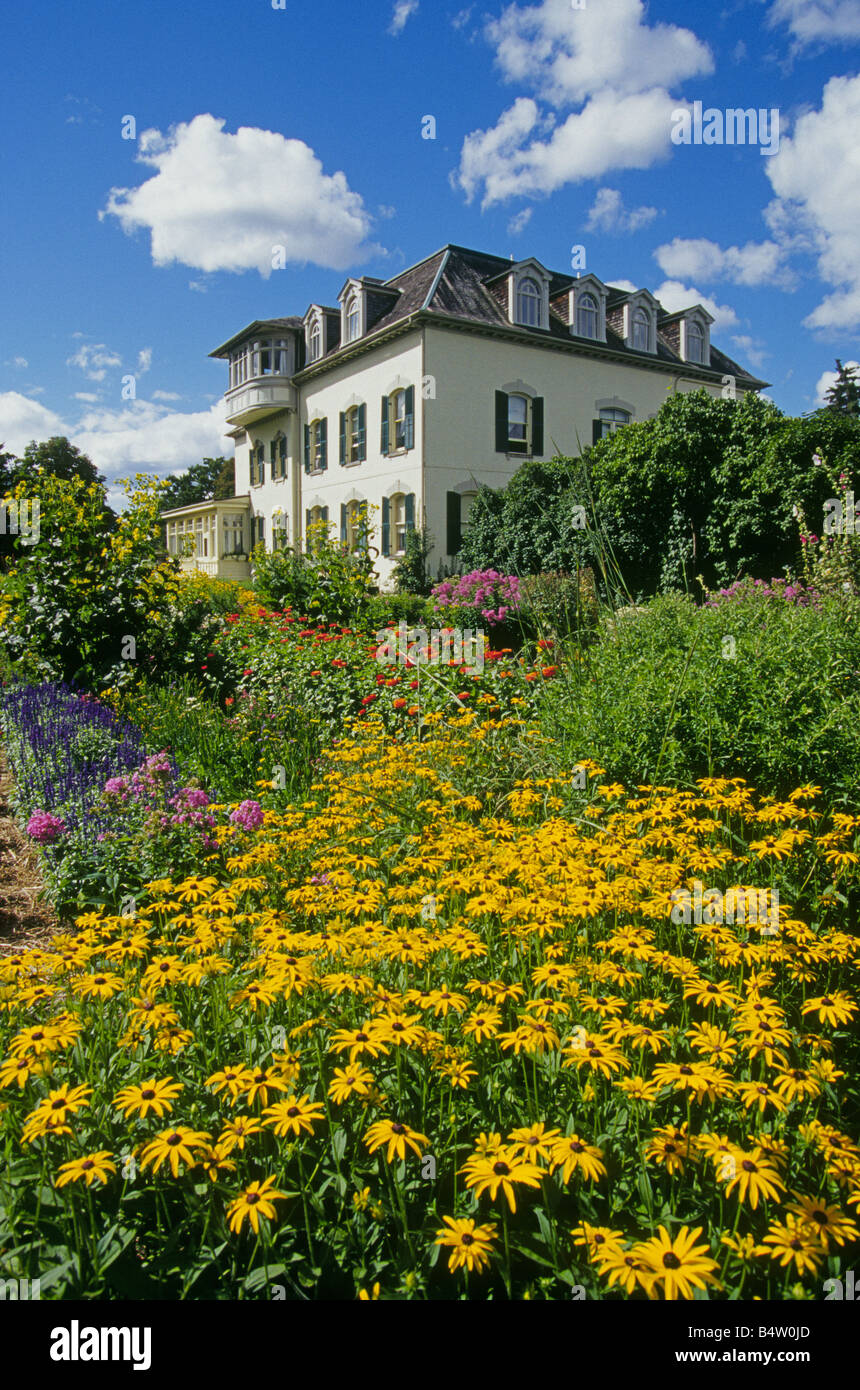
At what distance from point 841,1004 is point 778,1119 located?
37 cm

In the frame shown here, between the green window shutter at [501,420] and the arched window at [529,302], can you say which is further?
the arched window at [529,302]

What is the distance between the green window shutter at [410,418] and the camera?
21.3 metres

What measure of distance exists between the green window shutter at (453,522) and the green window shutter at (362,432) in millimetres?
3909

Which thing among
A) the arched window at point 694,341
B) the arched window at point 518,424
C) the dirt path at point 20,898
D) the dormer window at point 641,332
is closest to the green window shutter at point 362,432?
the arched window at point 518,424

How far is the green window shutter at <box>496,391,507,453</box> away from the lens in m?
22.1

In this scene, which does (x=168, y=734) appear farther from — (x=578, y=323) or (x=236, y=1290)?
(x=578, y=323)

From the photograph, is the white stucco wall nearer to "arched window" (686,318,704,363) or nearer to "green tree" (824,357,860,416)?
"arched window" (686,318,704,363)

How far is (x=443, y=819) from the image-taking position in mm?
3941

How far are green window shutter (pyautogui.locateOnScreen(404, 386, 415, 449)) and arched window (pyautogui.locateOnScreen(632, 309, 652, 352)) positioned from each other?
8.24 metres

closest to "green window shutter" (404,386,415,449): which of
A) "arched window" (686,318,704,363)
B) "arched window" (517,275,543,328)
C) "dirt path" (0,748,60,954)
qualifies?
"arched window" (517,275,543,328)

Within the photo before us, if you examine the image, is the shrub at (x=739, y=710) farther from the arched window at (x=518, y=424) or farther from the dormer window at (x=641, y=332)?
the dormer window at (x=641, y=332)
